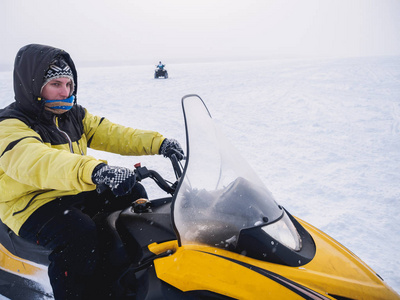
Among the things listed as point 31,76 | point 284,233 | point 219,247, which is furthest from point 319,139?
point 31,76

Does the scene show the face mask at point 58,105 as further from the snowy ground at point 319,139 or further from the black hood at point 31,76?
the snowy ground at point 319,139

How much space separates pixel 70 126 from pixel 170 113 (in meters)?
6.36

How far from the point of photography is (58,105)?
194cm

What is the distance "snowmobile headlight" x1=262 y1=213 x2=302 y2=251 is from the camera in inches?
53.2

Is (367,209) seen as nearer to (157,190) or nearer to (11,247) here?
(157,190)

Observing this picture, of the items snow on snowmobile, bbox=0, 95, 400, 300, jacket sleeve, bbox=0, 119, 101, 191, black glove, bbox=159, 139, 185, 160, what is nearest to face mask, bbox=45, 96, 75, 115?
jacket sleeve, bbox=0, 119, 101, 191

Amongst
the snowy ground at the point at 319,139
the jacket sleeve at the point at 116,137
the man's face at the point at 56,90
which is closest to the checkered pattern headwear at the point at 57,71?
the man's face at the point at 56,90

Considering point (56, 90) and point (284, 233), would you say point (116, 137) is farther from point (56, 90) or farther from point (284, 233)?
point (284, 233)

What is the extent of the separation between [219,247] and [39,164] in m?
1.01

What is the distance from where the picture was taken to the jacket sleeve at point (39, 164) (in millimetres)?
1455

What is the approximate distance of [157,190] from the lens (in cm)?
377

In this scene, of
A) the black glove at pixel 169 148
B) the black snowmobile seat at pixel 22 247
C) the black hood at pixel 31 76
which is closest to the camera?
the black snowmobile seat at pixel 22 247

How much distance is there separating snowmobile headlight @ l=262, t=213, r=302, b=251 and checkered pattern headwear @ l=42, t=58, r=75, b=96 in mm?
1649

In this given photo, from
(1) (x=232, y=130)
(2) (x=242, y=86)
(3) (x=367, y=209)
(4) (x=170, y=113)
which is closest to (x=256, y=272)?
(3) (x=367, y=209)
